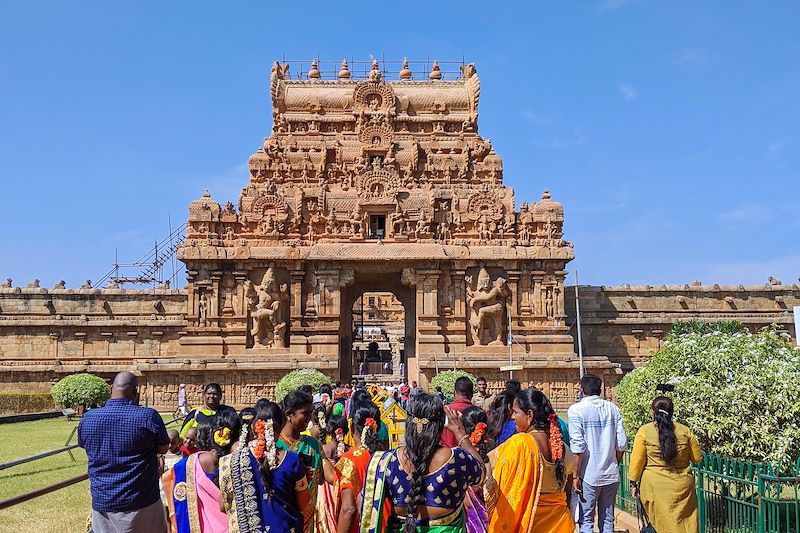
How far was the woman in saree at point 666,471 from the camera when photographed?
7.52 metres

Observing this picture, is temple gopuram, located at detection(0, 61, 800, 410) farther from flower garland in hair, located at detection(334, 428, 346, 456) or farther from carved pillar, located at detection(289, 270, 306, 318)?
flower garland in hair, located at detection(334, 428, 346, 456)

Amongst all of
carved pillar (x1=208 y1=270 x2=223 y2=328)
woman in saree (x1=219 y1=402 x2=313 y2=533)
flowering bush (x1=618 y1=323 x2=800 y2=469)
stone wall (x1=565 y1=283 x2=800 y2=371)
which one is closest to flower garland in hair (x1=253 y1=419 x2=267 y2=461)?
woman in saree (x1=219 y1=402 x2=313 y2=533)

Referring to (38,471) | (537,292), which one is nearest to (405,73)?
(537,292)

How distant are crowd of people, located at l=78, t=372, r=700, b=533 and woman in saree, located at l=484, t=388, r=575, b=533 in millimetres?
10

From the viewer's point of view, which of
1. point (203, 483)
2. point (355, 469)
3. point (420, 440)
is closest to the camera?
point (420, 440)

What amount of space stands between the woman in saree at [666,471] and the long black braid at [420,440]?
3.28 metres

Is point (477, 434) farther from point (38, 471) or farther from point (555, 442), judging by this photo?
point (38, 471)

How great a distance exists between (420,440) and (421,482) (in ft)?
0.95

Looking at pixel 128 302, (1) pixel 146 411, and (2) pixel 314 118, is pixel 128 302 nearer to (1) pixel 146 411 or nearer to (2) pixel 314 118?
(2) pixel 314 118

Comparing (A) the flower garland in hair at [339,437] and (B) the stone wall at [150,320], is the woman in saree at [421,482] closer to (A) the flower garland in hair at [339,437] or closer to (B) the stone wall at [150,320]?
(A) the flower garland in hair at [339,437]

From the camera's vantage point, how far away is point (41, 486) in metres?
13.2

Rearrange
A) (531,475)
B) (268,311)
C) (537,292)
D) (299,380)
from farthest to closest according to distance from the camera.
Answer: (537,292) → (268,311) → (299,380) → (531,475)

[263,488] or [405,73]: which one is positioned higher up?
[405,73]

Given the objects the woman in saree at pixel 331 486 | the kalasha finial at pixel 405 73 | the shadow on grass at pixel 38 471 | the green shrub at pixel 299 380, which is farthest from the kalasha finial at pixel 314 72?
the woman in saree at pixel 331 486
